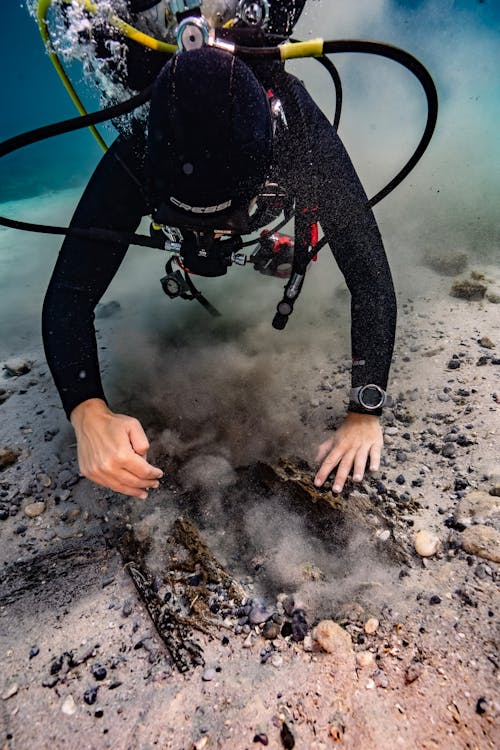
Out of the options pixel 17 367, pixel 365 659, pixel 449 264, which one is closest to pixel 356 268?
pixel 365 659

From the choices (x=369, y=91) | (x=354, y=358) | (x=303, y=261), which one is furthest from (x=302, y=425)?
(x=369, y=91)

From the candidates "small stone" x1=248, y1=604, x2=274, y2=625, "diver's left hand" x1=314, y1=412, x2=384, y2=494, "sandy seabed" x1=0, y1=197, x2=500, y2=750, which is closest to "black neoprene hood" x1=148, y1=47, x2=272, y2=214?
"diver's left hand" x1=314, y1=412, x2=384, y2=494

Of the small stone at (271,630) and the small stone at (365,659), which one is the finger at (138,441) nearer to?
the small stone at (271,630)

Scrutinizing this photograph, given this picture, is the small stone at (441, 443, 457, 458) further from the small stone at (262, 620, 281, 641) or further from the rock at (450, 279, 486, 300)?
the rock at (450, 279, 486, 300)

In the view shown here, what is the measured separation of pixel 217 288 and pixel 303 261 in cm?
314

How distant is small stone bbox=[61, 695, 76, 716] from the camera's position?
1420 millimetres

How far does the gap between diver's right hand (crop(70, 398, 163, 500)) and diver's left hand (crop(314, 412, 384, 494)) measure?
0.93 meters

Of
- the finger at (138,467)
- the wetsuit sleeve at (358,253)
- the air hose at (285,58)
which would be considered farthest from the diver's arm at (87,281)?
the wetsuit sleeve at (358,253)

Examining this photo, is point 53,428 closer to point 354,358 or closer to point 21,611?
point 21,611

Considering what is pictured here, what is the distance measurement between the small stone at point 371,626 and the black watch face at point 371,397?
1095 mm

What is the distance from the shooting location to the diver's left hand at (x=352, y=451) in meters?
2.06

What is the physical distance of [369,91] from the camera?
11.6 meters

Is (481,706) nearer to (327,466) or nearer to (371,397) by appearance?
(327,466)

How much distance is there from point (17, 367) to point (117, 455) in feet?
8.40
